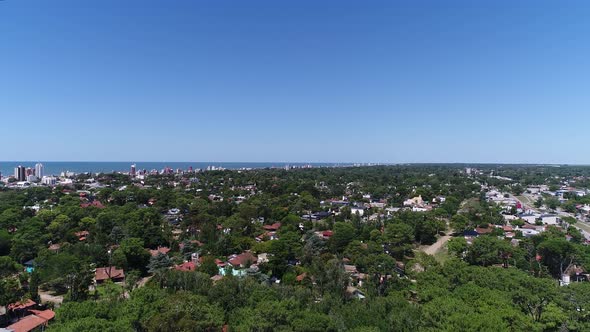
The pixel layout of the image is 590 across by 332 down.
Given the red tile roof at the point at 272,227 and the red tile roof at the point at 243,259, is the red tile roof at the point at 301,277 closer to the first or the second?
the red tile roof at the point at 243,259

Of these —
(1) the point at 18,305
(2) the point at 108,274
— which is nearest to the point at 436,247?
(2) the point at 108,274

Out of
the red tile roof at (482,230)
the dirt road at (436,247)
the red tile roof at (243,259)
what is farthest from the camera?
the red tile roof at (482,230)

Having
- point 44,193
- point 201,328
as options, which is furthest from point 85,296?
point 44,193

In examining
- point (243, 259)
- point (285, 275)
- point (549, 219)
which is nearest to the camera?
point (285, 275)

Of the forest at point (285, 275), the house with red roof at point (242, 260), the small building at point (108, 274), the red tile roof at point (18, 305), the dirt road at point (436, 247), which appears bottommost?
the dirt road at point (436, 247)

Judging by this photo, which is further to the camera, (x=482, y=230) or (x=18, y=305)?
(x=482, y=230)

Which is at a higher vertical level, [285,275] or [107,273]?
[285,275]

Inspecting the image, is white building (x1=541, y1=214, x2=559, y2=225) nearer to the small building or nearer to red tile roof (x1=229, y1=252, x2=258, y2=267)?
red tile roof (x1=229, y1=252, x2=258, y2=267)

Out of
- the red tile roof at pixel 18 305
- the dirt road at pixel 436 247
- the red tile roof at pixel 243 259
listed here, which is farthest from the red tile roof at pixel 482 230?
the red tile roof at pixel 18 305

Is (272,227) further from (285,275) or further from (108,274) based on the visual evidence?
(108,274)

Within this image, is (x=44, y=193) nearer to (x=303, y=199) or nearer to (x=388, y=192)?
(x=303, y=199)

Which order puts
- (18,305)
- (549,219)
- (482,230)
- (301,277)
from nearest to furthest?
(18,305) < (301,277) < (482,230) < (549,219)

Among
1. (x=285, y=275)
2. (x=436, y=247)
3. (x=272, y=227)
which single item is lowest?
(x=436, y=247)

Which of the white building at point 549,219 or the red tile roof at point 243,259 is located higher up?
the white building at point 549,219
